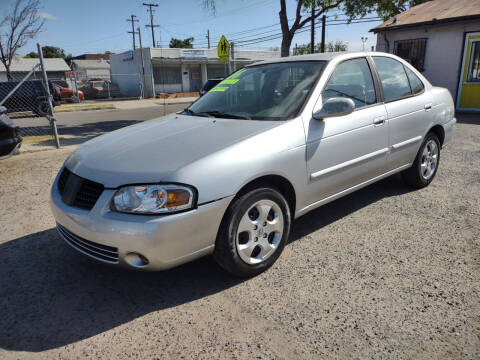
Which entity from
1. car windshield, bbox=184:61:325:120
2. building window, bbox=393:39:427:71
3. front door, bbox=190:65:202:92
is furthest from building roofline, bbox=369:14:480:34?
front door, bbox=190:65:202:92

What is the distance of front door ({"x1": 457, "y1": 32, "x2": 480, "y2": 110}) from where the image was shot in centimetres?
1196

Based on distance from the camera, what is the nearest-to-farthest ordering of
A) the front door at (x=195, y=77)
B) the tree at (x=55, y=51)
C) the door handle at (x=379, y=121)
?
the door handle at (x=379, y=121) < the front door at (x=195, y=77) < the tree at (x=55, y=51)

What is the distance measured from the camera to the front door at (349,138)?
318cm

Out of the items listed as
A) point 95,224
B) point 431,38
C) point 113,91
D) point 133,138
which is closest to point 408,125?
point 133,138

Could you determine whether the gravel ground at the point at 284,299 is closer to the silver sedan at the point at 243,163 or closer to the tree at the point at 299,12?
the silver sedan at the point at 243,163

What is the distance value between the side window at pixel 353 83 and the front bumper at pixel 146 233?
1.64 m

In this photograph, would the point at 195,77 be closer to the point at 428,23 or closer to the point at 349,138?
the point at 428,23

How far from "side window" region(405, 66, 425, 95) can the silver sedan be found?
0.25 feet

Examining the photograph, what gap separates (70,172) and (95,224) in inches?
27.6

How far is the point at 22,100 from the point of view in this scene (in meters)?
11.7

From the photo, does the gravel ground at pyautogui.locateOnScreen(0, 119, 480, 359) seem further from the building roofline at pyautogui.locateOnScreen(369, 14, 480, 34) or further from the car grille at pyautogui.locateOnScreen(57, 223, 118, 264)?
the building roofline at pyautogui.locateOnScreen(369, 14, 480, 34)

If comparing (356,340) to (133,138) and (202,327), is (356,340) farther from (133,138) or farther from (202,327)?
(133,138)

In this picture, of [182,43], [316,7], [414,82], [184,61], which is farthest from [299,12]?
[182,43]

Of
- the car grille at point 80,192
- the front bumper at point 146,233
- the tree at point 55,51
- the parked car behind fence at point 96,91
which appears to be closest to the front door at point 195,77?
the parked car behind fence at point 96,91
